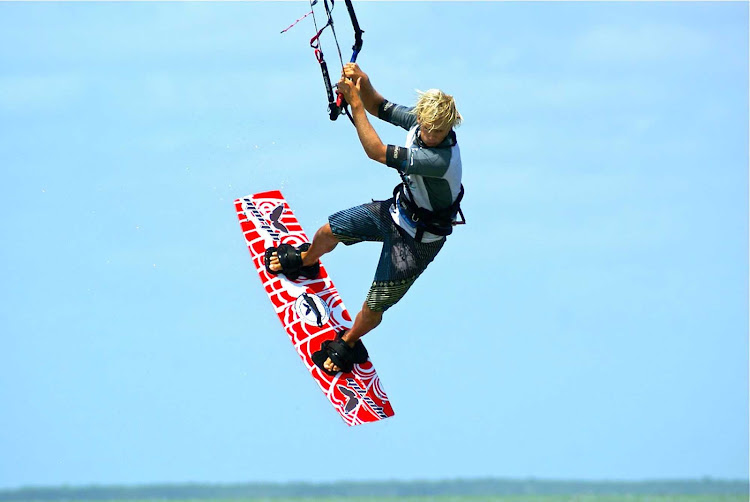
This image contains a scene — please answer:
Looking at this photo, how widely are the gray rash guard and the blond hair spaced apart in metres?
0.19

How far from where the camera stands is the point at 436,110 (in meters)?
7.90

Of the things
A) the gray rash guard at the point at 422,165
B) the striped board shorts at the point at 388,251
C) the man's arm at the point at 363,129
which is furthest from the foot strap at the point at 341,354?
the man's arm at the point at 363,129

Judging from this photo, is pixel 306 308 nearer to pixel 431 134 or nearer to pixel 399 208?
pixel 399 208

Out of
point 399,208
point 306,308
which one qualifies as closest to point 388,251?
point 399,208

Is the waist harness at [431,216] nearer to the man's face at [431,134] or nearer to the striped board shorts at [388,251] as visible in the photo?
the striped board shorts at [388,251]

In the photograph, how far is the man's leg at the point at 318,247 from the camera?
9.50m

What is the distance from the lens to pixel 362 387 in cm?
967

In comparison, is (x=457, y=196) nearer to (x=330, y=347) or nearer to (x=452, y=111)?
(x=452, y=111)

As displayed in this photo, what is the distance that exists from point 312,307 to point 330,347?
595mm

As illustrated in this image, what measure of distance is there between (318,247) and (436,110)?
2339 mm

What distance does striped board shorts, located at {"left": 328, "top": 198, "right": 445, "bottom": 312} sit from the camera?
884cm

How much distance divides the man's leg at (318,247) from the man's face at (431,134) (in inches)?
63.1
